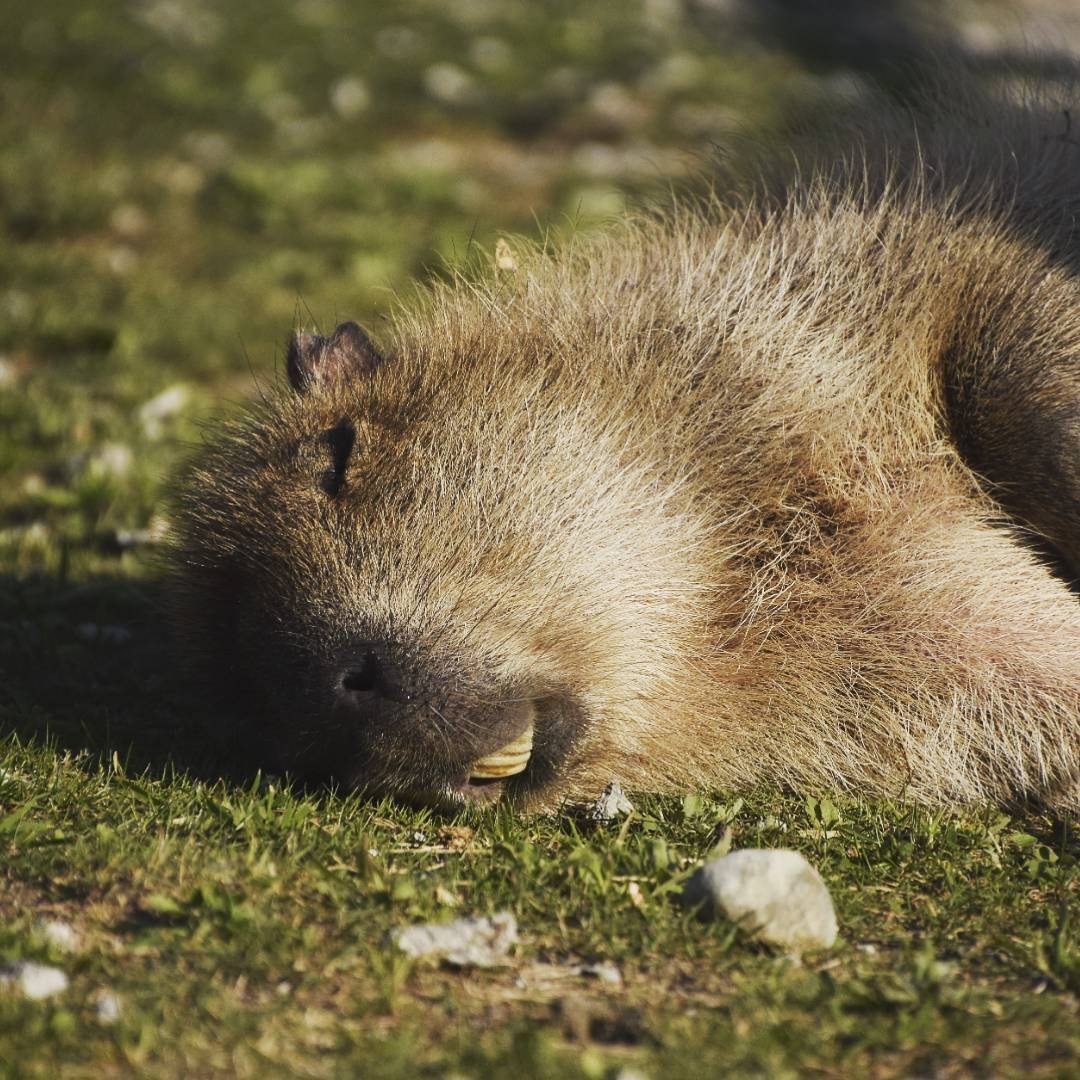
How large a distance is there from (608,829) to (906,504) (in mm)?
1162

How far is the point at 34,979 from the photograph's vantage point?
2.51 metres

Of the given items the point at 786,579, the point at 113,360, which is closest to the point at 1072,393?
the point at 786,579

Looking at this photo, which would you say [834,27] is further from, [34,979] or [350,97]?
[34,979]

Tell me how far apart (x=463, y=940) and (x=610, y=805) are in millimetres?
828

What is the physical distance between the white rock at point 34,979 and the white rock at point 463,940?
1.97ft

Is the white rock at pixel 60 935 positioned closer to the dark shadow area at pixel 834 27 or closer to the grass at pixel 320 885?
the grass at pixel 320 885

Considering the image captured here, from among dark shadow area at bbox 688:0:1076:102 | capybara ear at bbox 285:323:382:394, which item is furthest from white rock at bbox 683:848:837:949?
dark shadow area at bbox 688:0:1076:102

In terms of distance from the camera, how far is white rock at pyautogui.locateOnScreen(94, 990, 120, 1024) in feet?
7.91

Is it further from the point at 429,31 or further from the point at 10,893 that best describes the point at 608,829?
the point at 429,31

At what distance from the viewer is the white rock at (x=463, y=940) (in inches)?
106

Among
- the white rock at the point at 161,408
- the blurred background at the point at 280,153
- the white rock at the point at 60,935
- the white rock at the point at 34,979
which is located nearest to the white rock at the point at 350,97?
the blurred background at the point at 280,153

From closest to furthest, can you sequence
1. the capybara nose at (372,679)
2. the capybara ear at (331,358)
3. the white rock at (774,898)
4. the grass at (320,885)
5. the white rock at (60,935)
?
the grass at (320,885) < the white rock at (60,935) < the white rock at (774,898) < the capybara nose at (372,679) < the capybara ear at (331,358)

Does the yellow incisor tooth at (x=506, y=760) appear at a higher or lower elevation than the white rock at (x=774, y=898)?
lower

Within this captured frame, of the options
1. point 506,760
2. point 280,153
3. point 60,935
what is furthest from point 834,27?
point 60,935
